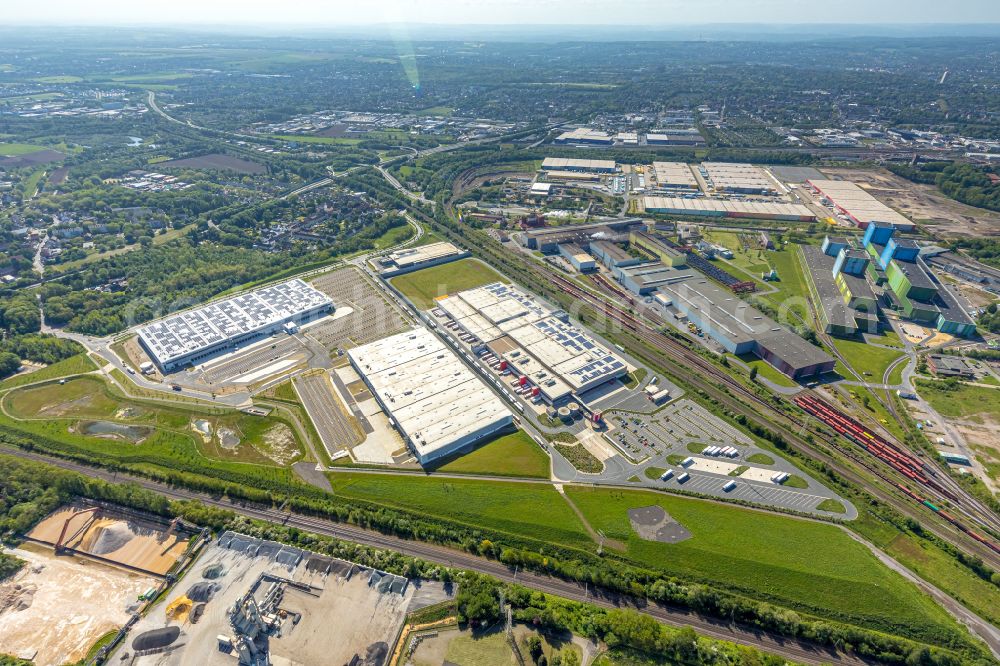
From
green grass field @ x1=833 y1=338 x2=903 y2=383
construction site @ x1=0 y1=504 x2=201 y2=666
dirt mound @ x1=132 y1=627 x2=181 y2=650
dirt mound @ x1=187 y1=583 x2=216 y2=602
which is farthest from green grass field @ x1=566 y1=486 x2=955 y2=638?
construction site @ x1=0 y1=504 x2=201 y2=666

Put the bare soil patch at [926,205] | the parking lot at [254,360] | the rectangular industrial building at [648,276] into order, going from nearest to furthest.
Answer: the parking lot at [254,360]
the rectangular industrial building at [648,276]
the bare soil patch at [926,205]

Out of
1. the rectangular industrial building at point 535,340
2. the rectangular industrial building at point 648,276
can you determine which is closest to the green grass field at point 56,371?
the rectangular industrial building at point 535,340

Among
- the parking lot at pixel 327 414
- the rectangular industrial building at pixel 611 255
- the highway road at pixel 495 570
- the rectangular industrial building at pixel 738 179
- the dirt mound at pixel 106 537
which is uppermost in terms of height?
the rectangular industrial building at pixel 738 179

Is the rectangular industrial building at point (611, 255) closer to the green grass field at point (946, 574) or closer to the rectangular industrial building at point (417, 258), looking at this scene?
the rectangular industrial building at point (417, 258)

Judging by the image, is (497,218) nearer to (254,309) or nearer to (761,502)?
(254,309)

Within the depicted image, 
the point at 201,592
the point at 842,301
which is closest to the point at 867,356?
the point at 842,301

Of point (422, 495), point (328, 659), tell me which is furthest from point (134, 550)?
point (422, 495)

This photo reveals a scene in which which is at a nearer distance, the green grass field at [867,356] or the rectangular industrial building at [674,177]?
the green grass field at [867,356]

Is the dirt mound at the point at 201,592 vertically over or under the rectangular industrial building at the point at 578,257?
under
